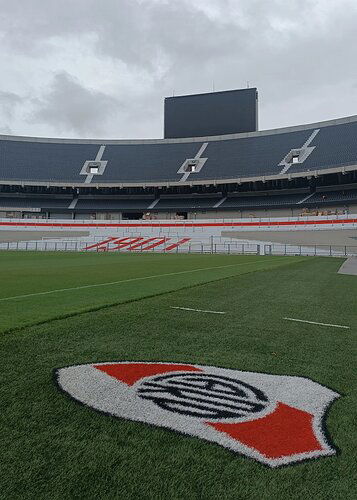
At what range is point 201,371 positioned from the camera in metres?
3.24

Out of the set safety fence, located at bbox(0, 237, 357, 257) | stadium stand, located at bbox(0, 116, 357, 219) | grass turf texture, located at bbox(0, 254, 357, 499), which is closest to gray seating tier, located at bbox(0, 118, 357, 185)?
stadium stand, located at bbox(0, 116, 357, 219)

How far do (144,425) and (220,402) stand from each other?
608mm

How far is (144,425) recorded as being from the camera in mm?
2264

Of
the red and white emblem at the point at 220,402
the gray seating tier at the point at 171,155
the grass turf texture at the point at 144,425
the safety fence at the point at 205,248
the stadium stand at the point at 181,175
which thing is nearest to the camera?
the grass turf texture at the point at 144,425

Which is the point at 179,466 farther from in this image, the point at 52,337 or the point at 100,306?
the point at 100,306

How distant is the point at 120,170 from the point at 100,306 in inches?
2296

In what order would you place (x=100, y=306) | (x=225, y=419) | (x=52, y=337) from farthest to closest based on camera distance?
(x=100, y=306), (x=52, y=337), (x=225, y=419)

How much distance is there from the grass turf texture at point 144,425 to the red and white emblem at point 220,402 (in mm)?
96

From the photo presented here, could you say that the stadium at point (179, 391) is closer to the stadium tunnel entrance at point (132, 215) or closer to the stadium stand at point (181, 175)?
the stadium stand at point (181, 175)

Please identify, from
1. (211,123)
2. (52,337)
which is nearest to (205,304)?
(52,337)

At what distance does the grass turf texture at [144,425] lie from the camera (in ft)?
5.72

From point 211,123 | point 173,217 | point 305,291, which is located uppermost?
point 211,123

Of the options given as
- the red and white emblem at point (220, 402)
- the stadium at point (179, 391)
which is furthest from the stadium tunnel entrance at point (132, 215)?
the red and white emblem at point (220, 402)

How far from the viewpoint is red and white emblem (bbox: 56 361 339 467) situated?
6.93 feet
